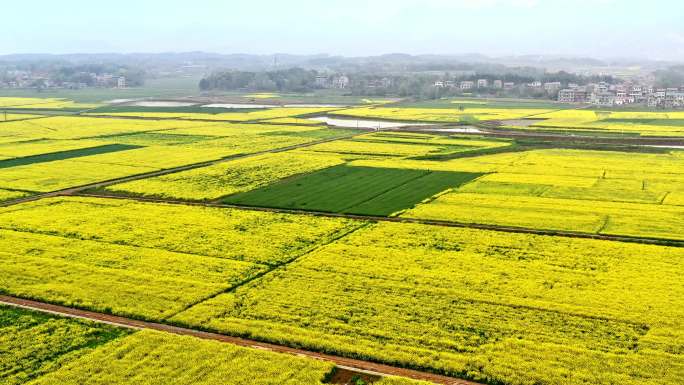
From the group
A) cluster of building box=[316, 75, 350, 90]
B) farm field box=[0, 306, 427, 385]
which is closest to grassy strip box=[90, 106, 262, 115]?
cluster of building box=[316, 75, 350, 90]

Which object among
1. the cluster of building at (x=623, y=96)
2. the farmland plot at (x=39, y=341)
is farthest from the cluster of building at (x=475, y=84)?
the farmland plot at (x=39, y=341)

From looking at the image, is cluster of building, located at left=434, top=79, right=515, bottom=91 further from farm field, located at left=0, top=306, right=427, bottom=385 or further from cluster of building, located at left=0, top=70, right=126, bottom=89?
farm field, located at left=0, top=306, right=427, bottom=385

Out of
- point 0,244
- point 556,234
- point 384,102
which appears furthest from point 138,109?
point 556,234

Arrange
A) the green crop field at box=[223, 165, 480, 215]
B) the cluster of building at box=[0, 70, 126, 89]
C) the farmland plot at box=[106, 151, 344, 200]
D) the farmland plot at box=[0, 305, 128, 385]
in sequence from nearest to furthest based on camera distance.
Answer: the farmland plot at box=[0, 305, 128, 385], the green crop field at box=[223, 165, 480, 215], the farmland plot at box=[106, 151, 344, 200], the cluster of building at box=[0, 70, 126, 89]

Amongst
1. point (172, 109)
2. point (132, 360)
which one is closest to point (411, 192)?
point (132, 360)

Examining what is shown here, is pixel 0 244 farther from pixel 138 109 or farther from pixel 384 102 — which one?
pixel 384 102

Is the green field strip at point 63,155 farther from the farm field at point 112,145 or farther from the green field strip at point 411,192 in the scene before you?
the green field strip at point 411,192

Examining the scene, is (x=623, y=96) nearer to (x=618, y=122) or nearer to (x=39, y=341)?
(x=618, y=122)
